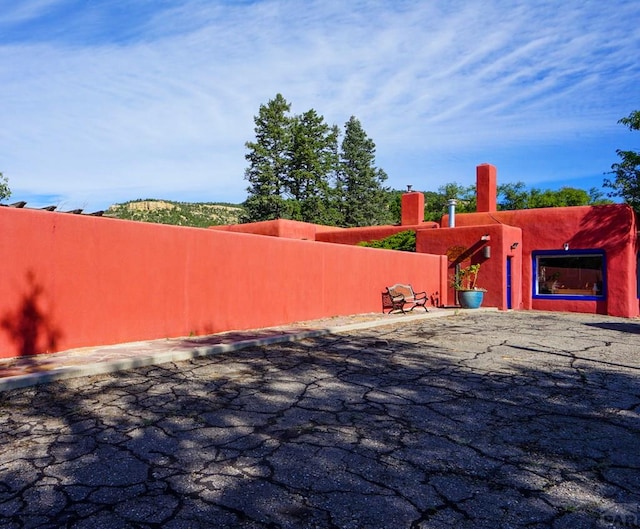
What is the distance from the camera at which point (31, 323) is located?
720cm

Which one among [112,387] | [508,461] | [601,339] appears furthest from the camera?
[601,339]

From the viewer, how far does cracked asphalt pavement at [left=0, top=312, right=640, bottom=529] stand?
2.88 metres

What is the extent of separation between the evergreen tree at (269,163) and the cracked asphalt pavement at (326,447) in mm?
38804

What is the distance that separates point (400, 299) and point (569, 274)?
329 inches

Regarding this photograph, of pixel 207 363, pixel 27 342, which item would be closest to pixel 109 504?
pixel 207 363

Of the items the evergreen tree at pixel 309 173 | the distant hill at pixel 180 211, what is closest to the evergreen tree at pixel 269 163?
the evergreen tree at pixel 309 173

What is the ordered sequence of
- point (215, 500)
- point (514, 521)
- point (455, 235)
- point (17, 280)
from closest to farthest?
point (514, 521), point (215, 500), point (17, 280), point (455, 235)

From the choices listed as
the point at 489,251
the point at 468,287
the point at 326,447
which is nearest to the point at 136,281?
the point at 326,447

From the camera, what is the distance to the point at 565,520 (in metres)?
2.81

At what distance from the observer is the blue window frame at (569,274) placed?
743 inches

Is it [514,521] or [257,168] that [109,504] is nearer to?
[514,521]

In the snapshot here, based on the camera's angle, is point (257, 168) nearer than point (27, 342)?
No

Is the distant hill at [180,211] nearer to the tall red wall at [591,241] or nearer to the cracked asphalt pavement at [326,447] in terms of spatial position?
the tall red wall at [591,241]

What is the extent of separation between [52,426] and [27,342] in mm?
3360
